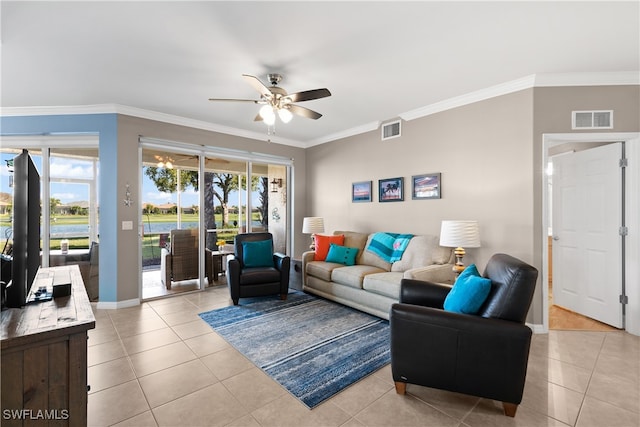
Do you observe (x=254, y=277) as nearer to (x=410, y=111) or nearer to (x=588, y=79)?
(x=410, y=111)

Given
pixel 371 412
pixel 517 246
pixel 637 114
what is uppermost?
pixel 637 114

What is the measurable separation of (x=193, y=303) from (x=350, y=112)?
3.60m

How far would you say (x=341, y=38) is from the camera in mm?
2455

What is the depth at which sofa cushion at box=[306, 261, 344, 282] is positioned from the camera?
13.8 feet

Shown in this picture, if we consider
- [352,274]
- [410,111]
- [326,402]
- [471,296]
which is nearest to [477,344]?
[471,296]

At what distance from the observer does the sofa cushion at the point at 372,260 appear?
4125mm

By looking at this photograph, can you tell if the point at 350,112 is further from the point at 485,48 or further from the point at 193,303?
the point at 193,303

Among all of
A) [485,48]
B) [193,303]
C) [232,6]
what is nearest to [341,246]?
[193,303]

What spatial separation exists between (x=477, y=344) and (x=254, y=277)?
2965mm

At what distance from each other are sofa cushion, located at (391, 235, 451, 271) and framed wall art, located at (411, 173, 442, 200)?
62 centimetres

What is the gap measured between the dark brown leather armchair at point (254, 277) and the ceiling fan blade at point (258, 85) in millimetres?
2358

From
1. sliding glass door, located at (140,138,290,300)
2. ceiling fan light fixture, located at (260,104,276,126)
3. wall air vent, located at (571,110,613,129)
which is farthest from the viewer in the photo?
sliding glass door, located at (140,138,290,300)

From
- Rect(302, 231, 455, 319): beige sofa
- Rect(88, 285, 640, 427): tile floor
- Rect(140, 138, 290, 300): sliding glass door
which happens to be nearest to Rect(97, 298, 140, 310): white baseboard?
Rect(140, 138, 290, 300): sliding glass door

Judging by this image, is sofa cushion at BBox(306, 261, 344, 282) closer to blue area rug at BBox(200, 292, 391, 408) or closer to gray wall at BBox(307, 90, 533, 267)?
blue area rug at BBox(200, 292, 391, 408)
